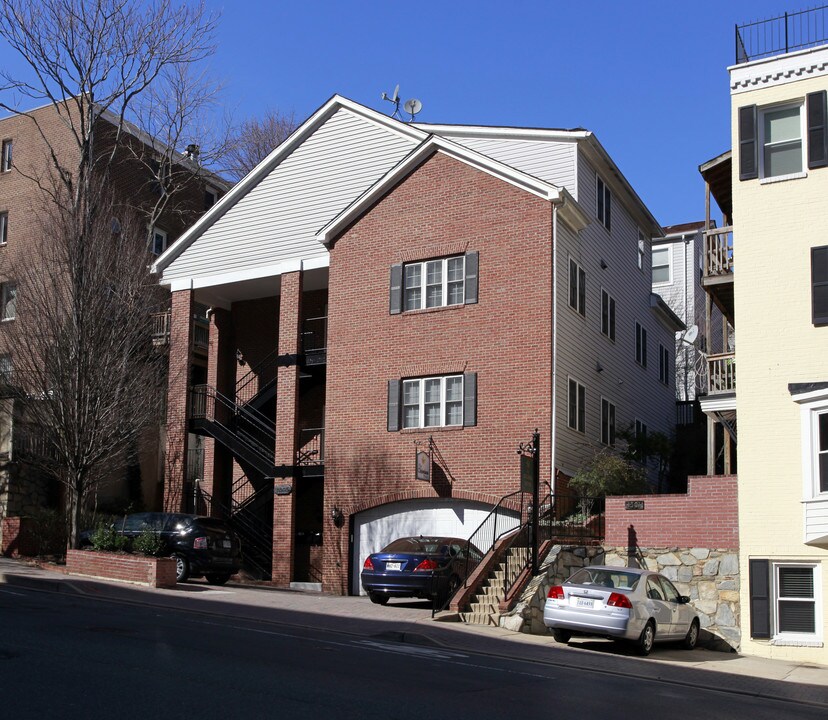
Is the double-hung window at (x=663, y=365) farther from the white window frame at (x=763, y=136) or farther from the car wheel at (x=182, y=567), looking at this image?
the car wheel at (x=182, y=567)

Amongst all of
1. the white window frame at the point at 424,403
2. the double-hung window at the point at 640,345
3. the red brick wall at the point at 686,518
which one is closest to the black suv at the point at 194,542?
the white window frame at the point at 424,403

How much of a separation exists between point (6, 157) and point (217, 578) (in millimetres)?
22820

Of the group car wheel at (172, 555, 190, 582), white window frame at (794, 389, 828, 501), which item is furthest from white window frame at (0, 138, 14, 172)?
white window frame at (794, 389, 828, 501)

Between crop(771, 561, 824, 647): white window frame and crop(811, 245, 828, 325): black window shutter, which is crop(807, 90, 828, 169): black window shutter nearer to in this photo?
crop(811, 245, 828, 325): black window shutter

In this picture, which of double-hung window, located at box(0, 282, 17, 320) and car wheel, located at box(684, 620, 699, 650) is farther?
double-hung window, located at box(0, 282, 17, 320)

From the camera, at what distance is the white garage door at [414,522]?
24.8 meters

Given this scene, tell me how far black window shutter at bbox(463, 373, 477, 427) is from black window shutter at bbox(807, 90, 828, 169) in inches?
361

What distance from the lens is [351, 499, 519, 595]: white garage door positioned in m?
24.8

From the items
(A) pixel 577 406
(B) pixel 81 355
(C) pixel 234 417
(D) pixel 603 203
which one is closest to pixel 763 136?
(A) pixel 577 406

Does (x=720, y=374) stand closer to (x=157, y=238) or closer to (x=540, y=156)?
(x=540, y=156)

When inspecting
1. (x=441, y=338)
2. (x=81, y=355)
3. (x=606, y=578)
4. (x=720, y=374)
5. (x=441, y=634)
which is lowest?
(x=441, y=634)

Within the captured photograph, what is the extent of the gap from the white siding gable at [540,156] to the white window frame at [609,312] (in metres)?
3.48

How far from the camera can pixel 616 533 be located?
69.5 ft

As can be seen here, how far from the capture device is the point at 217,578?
2559 cm
